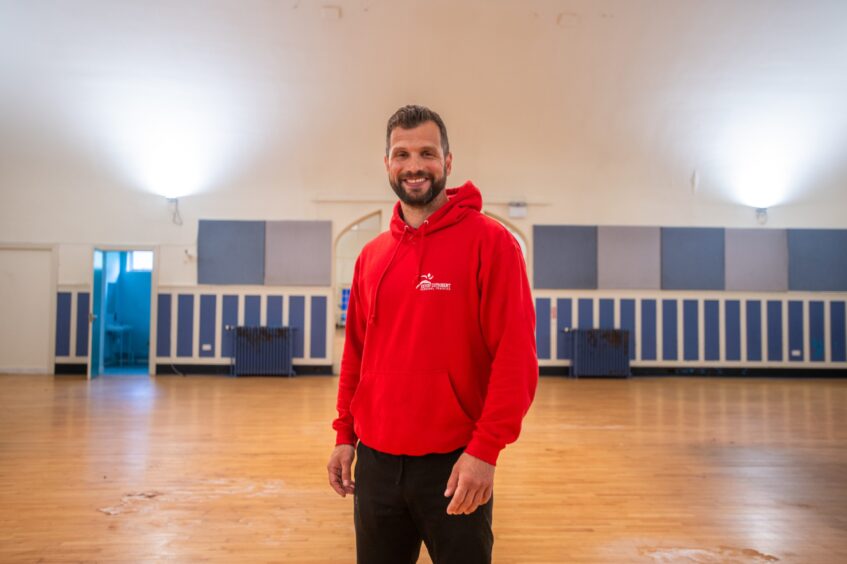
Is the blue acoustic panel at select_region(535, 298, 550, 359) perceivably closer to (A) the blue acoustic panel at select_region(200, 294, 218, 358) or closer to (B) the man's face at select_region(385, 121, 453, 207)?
(A) the blue acoustic panel at select_region(200, 294, 218, 358)

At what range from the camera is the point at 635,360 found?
8.31 metres

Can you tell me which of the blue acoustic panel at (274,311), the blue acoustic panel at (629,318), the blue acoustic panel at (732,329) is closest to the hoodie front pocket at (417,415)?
the blue acoustic panel at (274,311)

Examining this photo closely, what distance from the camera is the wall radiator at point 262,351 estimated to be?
7.95 metres

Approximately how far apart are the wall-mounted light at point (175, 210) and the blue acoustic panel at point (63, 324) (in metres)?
2.00

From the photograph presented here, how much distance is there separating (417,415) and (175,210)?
806 centimetres

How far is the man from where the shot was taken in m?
1.08

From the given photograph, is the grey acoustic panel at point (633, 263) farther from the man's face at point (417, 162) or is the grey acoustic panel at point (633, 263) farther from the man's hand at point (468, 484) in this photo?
the man's hand at point (468, 484)

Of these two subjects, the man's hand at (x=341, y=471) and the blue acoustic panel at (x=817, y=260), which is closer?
the man's hand at (x=341, y=471)

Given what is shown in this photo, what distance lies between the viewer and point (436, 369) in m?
1.15

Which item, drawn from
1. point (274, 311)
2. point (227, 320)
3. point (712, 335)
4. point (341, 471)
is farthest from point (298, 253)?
point (341, 471)

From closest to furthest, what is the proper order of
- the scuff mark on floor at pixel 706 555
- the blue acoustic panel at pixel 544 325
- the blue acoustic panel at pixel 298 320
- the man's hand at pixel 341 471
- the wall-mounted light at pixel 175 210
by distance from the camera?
the man's hand at pixel 341 471 < the scuff mark on floor at pixel 706 555 < the wall-mounted light at pixel 175 210 < the blue acoustic panel at pixel 298 320 < the blue acoustic panel at pixel 544 325

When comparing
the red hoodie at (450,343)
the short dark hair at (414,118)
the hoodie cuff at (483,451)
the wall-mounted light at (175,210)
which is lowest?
the hoodie cuff at (483,451)

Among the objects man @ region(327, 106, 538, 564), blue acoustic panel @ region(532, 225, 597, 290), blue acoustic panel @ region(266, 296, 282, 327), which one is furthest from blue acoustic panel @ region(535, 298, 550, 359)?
man @ region(327, 106, 538, 564)

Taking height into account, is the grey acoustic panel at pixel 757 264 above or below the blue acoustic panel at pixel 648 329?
above
